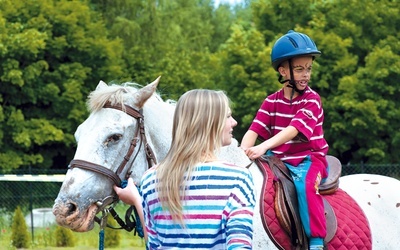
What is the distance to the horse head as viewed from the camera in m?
4.55

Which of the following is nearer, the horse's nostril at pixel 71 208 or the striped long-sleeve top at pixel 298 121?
the horse's nostril at pixel 71 208

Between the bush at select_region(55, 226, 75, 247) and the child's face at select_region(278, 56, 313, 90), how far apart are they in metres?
10.5

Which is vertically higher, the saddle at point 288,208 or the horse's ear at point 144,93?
the horse's ear at point 144,93

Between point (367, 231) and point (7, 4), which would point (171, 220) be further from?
point (7, 4)

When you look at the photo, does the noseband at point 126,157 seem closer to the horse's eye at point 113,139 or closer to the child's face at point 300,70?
the horse's eye at point 113,139

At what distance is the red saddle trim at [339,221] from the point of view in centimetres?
474

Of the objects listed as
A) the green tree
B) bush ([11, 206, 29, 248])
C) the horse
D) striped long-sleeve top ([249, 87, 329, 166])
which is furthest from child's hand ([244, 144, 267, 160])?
the green tree

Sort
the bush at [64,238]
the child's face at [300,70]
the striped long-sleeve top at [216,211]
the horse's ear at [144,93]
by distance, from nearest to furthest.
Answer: the striped long-sleeve top at [216,211]
the horse's ear at [144,93]
the child's face at [300,70]
the bush at [64,238]

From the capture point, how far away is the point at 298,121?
4.89 meters

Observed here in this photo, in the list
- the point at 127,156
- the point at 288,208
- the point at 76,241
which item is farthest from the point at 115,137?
the point at 76,241

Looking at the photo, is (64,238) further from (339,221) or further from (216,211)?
(216,211)

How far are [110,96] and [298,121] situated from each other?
45.0 inches

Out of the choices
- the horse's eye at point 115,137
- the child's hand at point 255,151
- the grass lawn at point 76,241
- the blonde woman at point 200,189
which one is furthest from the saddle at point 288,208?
the grass lawn at point 76,241

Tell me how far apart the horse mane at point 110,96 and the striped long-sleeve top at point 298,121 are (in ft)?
2.93
